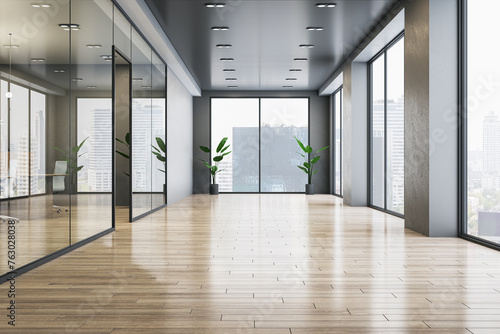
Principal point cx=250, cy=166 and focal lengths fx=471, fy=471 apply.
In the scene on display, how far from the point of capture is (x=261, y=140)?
14.8m

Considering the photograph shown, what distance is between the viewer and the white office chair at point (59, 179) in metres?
4.38

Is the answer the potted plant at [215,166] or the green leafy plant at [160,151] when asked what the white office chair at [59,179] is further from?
the potted plant at [215,166]

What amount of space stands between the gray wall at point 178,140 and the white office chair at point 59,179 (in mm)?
5522

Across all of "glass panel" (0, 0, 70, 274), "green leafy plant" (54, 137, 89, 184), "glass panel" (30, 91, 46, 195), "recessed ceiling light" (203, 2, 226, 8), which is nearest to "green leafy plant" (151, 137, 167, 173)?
"recessed ceiling light" (203, 2, 226, 8)

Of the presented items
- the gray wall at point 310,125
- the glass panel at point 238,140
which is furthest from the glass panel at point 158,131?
the glass panel at point 238,140

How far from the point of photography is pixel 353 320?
2.63 meters

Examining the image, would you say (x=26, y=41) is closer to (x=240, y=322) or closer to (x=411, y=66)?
(x=240, y=322)

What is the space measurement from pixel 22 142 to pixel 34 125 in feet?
0.92

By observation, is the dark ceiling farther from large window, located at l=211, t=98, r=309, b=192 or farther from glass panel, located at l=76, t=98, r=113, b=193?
large window, located at l=211, t=98, r=309, b=192

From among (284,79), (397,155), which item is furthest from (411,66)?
(284,79)

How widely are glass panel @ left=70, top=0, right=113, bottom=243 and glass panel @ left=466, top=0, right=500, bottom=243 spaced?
4417 mm

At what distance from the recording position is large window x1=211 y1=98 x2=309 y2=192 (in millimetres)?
14711

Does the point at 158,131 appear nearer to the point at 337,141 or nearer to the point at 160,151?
the point at 160,151

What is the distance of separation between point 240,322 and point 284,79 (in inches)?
419
